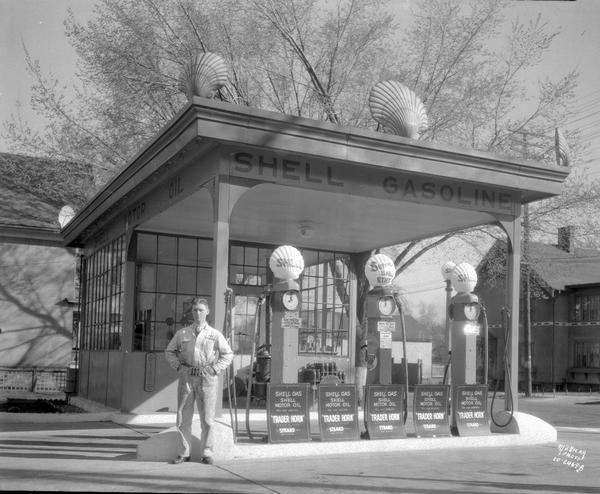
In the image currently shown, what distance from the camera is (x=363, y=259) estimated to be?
53.9ft

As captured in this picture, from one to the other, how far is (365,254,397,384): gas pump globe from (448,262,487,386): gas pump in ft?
3.13

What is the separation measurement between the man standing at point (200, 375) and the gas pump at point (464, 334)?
406 centimetres

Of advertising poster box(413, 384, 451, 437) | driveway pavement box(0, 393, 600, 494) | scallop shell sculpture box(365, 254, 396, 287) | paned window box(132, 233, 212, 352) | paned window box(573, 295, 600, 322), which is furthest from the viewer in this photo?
paned window box(573, 295, 600, 322)

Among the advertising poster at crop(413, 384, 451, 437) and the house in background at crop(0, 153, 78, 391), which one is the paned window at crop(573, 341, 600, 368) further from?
the advertising poster at crop(413, 384, 451, 437)

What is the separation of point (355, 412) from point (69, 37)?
16.0 meters

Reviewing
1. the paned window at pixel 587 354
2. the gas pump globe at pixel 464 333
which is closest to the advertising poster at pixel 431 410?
the gas pump globe at pixel 464 333

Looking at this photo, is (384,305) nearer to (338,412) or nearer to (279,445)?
(338,412)

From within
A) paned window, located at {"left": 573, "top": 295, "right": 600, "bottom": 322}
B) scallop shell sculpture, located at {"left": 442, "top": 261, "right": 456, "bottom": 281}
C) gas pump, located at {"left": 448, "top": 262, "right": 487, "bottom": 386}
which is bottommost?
gas pump, located at {"left": 448, "top": 262, "right": 487, "bottom": 386}

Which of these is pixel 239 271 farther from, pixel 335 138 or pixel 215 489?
pixel 215 489

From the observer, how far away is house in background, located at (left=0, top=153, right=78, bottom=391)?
22.9 metres

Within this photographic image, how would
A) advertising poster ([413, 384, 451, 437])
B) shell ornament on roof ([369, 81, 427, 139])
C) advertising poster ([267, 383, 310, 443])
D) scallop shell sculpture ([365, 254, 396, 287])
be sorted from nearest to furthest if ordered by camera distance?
advertising poster ([267, 383, 310, 443]) → advertising poster ([413, 384, 451, 437]) → shell ornament on roof ([369, 81, 427, 139]) → scallop shell sculpture ([365, 254, 396, 287])

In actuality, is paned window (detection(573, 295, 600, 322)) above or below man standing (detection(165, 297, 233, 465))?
above

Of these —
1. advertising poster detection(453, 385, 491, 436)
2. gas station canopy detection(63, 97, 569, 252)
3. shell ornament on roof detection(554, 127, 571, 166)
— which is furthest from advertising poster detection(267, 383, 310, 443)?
shell ornament on roof detection(554, 127, 571, 166)

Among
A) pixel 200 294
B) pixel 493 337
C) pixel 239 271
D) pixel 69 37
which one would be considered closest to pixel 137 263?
pixel 200 294
